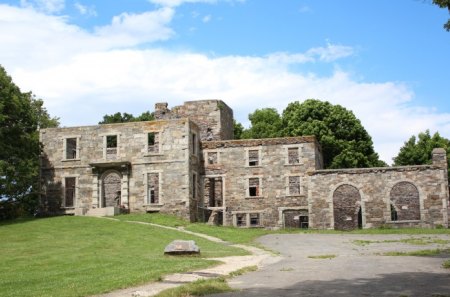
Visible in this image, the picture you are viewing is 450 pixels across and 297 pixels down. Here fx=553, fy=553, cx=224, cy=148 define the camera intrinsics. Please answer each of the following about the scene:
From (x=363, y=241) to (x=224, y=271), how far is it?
1485cm

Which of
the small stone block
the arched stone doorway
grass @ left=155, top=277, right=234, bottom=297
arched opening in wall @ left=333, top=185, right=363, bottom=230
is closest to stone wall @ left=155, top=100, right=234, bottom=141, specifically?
the arched stone doorway

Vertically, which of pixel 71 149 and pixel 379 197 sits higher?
pixel 71 149

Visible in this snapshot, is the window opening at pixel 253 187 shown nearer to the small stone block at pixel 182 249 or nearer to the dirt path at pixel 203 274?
the dirt path at pixel 203 274

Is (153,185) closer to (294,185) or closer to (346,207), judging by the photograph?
(294,185)

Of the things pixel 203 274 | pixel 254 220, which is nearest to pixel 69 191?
pixel 254 220

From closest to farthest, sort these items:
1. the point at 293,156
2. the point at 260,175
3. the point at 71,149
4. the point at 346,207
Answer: the point at 346,207, the point at 293,156, the point at 260,175, the point at 71,149

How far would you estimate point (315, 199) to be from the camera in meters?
42.2

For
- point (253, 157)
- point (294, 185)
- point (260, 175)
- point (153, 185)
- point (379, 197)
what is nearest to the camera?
point (379, 197)

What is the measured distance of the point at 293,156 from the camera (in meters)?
44.7

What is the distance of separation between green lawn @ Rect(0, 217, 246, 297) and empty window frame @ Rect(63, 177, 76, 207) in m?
6.22

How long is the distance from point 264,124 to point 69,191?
25.2m

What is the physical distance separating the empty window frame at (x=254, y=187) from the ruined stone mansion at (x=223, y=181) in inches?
3.2

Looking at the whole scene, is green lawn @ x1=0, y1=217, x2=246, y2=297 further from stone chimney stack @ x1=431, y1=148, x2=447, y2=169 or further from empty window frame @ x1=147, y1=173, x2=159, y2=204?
stone chimney stack @ x1=431, y1=148, x2=447, y2=169

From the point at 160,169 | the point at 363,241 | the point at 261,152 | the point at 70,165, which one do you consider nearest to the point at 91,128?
the point at 70,165
